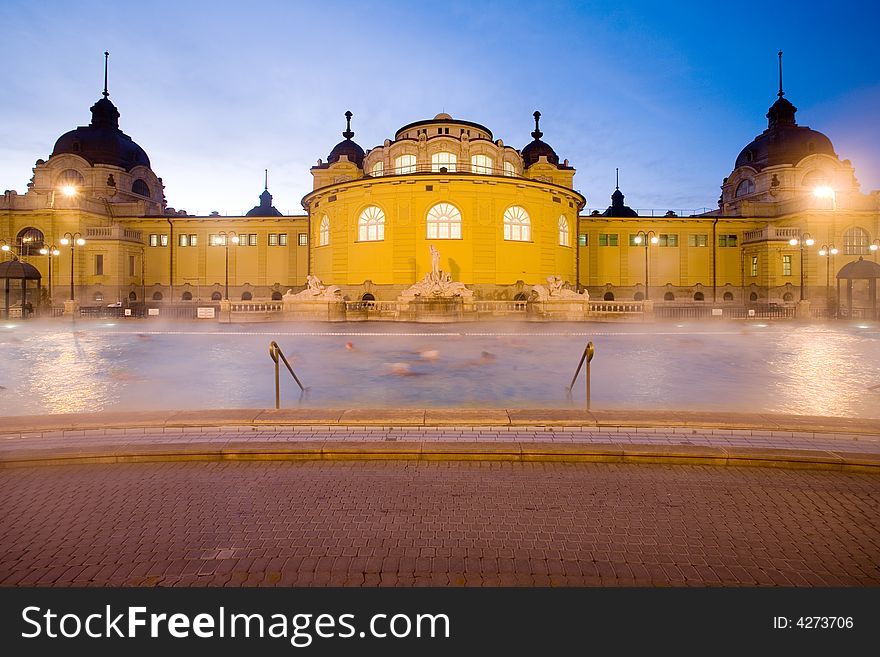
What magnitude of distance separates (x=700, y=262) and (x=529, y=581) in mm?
56065

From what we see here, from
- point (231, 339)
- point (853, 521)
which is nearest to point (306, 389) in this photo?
point (853, 521)

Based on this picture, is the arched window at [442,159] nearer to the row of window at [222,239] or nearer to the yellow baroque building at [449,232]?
the yellow baroque building at [449,232]

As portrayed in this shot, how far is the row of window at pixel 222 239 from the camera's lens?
52.3 metres

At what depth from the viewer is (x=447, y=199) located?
127ft

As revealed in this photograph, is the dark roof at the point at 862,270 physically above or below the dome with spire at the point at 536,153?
below

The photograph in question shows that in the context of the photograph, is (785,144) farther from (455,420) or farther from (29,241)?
(29,241)

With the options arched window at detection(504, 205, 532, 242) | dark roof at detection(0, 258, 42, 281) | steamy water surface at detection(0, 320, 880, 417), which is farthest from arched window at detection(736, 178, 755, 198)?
dark roof at detection(0, 258, 42, 281)

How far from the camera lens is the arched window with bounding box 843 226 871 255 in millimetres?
47438

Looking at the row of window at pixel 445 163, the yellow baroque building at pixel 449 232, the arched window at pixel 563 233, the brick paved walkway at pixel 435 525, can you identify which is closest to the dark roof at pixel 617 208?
the yellow baroque building at pixel 449 232

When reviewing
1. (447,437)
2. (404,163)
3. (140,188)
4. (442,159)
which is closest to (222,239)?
(140,188)

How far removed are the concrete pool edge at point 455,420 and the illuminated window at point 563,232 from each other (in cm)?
3798

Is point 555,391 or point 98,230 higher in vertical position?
point 98,230

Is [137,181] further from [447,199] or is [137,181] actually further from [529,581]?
[529,581]

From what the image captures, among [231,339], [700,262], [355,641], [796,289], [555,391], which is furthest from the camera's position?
[700,262]
